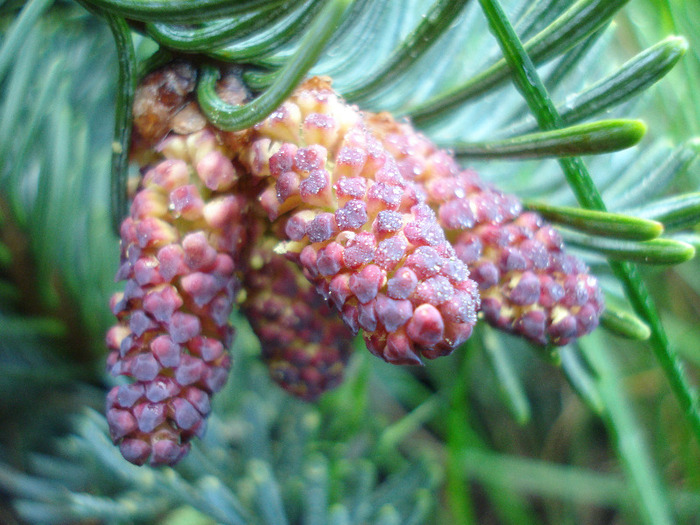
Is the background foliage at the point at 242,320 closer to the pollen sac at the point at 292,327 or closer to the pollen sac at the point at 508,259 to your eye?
the pollen sac at the point at 508,259

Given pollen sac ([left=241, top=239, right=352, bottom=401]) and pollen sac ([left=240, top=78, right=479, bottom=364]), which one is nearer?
pollen sac ([left=240, top=78, right=479, bottom=364])

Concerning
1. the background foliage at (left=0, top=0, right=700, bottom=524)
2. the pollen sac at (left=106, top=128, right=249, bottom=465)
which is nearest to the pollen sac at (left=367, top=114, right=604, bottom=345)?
the background foliage at (left=0, top=0, right=700, bottom=524)

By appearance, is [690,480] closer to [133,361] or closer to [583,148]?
[583,148]

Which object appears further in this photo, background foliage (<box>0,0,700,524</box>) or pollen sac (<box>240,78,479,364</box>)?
background foliage (<box>0,0,700,524</box>)

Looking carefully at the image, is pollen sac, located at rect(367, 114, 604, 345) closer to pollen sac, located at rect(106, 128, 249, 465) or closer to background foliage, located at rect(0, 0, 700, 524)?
background foliage, located at rect(0, 0, 700, 524)

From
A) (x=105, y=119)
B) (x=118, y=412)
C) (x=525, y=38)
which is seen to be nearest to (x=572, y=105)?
(x=525, y=38)

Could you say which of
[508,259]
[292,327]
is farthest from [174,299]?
[508,259]

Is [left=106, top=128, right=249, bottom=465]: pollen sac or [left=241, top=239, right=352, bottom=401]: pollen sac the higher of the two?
[left=106, top=128, right=249, bottom=465]: pollen sac

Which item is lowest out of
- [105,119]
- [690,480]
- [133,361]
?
[690,480]

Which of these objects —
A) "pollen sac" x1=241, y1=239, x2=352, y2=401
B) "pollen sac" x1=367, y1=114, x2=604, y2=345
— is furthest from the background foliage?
"pollen sac" x1=241, y1=239, x2=352, y2=401
